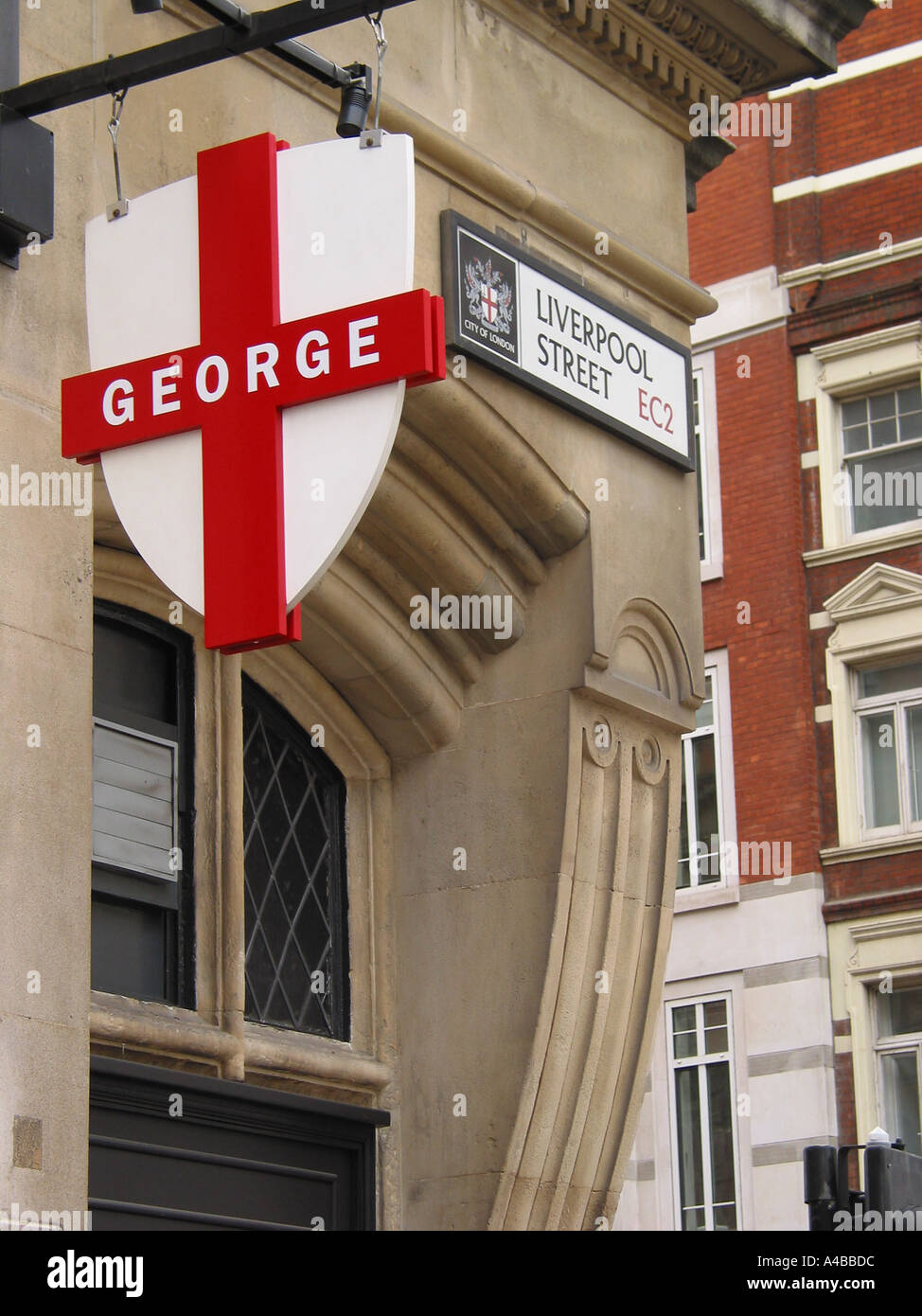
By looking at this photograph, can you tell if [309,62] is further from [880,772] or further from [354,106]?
[880,772]

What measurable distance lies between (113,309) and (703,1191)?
18.0 metres

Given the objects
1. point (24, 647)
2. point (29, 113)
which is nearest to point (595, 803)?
point (24, 647)

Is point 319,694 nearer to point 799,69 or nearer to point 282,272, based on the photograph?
point 282,272

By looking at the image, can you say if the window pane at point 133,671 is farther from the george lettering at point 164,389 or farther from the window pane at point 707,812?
the window pane at point 707,812

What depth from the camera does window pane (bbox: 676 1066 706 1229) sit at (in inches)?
902

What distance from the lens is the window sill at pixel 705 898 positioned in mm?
23328

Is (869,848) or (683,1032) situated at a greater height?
(869,848)

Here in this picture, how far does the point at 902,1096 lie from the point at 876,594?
197 inches

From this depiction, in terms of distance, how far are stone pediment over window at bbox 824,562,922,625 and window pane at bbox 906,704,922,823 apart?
1.07m

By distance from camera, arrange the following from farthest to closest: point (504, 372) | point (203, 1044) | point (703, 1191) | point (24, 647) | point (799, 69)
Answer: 1. point (703, 1191)
2. point (799, 69)
3. point (504, 372)
4. point (203, 1044)
5. point (24, 647)

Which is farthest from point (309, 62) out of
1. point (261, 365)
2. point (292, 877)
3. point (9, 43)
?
point (292, 877)

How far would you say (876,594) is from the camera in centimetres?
2306

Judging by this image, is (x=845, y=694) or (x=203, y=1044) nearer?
(x=203, y=1044)

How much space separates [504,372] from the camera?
27.7 ft
